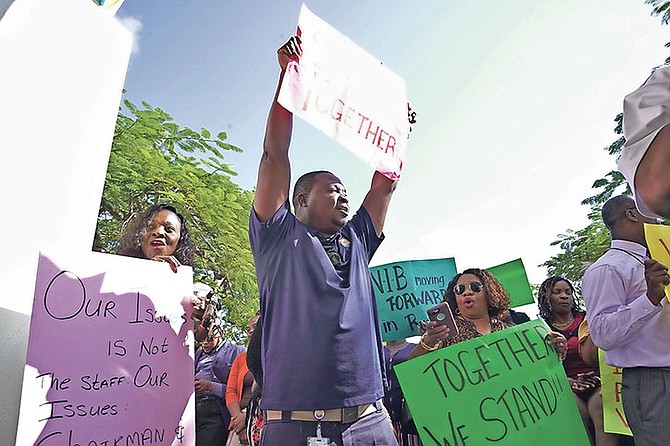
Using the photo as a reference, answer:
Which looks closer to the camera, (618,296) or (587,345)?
(618,296)

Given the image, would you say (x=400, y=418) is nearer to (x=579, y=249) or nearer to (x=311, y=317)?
(x=311, y=317)

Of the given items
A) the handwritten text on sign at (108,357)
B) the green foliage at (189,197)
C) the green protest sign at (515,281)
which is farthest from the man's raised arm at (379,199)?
the green foliage at (189,197)

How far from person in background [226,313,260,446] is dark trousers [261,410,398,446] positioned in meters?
1.83

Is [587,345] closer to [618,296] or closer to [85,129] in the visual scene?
[618,296]

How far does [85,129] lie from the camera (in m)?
2.24

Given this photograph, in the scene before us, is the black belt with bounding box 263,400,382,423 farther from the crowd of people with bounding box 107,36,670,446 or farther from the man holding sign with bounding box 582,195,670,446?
the man holding sign with bounding box 582,195,670,446

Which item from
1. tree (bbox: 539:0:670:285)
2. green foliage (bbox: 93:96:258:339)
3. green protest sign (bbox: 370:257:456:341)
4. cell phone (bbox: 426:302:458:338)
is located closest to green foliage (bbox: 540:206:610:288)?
tree (bbox: 539:0:670:285)

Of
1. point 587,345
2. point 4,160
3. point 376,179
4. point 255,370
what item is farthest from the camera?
point 587,345

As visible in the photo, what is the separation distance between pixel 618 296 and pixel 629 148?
1688 millimetres

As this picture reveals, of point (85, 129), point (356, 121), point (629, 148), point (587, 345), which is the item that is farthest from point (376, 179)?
point (587, 345)

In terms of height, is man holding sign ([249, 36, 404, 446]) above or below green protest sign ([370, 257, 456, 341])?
below

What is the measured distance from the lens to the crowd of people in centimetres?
195

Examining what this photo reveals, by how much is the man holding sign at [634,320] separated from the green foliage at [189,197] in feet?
23.4

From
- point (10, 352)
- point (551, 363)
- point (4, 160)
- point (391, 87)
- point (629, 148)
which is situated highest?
point (391, 87)
